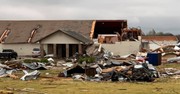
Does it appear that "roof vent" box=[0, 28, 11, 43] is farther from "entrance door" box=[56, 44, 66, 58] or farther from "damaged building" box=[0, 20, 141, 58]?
"entrance door" box=[56, 44, 66, 58]

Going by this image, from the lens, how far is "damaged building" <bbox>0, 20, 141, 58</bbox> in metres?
58.0

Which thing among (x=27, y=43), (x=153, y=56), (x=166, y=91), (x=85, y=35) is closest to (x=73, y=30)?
(x=85, y=35)

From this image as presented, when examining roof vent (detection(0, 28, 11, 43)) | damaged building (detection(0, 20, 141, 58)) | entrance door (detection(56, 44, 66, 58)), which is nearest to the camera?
damaged building (detection(0, 20, 141, 58))

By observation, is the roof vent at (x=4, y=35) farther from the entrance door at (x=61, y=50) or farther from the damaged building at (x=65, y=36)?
the entrance door at (x=61, y=50)

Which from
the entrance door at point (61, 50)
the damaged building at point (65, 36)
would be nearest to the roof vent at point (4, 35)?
the damaged building at point (65, 36)

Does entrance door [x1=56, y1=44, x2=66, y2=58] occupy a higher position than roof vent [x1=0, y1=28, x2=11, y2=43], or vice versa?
roof vent [x1=0, y1=28, x2=11, y2=43]

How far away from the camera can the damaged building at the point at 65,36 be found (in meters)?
58.0

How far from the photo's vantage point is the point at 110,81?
28.1 m

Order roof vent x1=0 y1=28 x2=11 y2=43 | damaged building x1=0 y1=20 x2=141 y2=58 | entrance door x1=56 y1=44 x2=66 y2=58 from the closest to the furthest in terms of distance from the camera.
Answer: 1. damaged building x1=0 y1=20 x2=141 y2=58
2. entrance door x1=56 y1=44 x2=66 y2=58
3. roof vent x1=0 y1=28 x2=11 y2=43

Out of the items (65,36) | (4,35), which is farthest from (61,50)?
(4,35)

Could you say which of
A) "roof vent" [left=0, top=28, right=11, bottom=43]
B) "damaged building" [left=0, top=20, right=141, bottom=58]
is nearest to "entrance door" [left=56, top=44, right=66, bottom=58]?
"damaged building" [left=0, top=20, right=141, bottom=58]

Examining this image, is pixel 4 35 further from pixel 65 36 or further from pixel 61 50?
pixel 65 36

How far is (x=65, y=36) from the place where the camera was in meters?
57.6

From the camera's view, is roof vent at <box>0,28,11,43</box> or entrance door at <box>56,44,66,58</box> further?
roof vent at <box>0,28,11,43</box>
